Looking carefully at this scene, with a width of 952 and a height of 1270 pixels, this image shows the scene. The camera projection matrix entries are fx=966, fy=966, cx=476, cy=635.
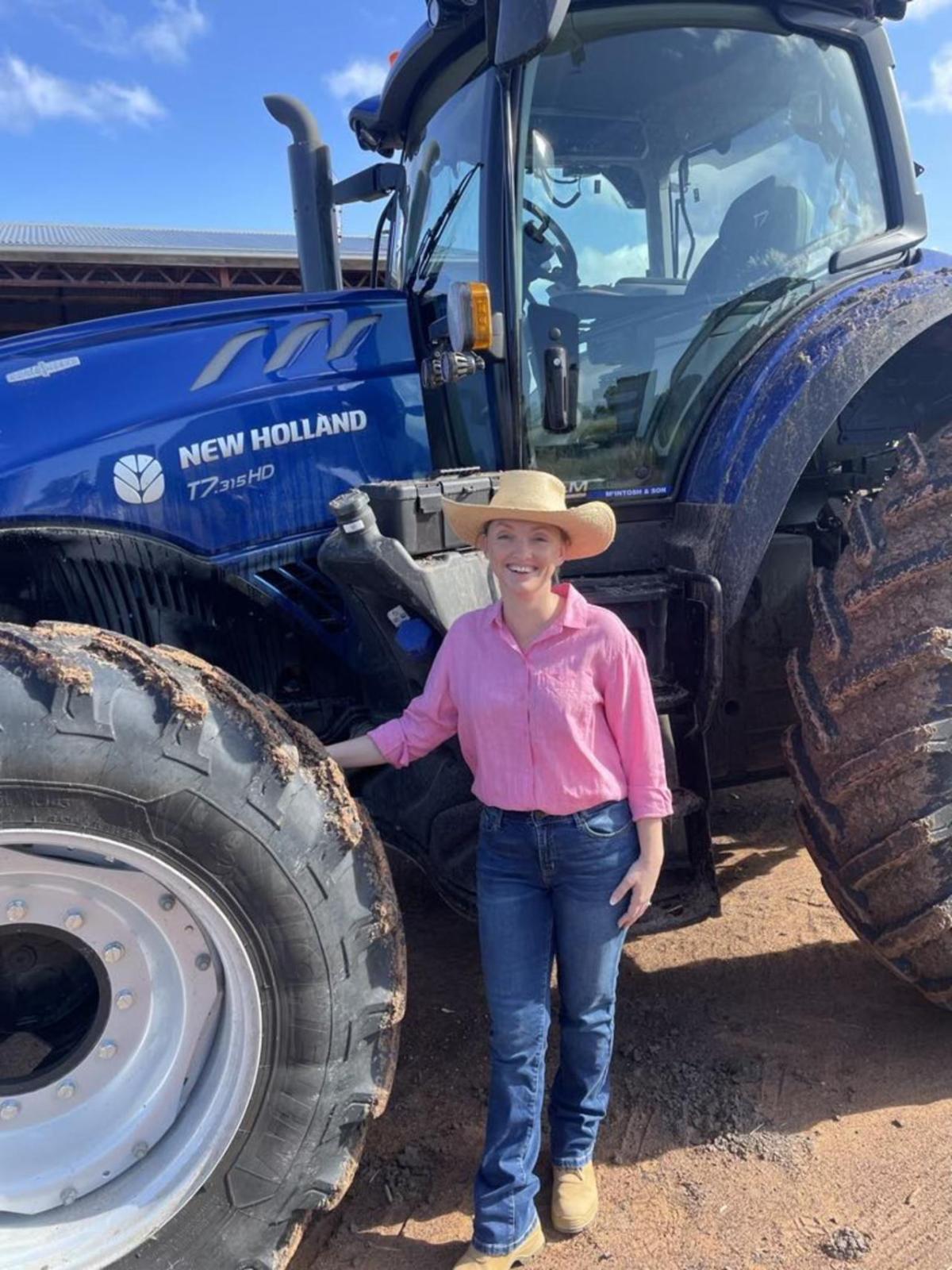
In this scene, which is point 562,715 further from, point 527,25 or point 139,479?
point 527,25

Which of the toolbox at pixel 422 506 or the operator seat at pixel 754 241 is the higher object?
the operator seat at pixel 754 241

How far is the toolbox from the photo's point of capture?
7.46ft

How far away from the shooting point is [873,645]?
2283mm

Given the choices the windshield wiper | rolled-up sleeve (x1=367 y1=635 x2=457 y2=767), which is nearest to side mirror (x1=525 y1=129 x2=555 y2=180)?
the windshield wiper

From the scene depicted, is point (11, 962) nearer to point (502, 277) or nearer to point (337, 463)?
point (337, 463)

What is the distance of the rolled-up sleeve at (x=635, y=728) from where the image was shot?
189 centimetres

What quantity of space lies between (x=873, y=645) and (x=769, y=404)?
716 millimetres

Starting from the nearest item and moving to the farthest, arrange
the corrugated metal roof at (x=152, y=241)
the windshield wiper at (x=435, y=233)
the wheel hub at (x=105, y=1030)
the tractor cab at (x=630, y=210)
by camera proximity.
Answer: the wheel hub at (x=105, y=1030) → the tractor cab at (x=630, y=210) → the windshield wiper at (x=435, y=233) → the corrugated metal roof at (x=152, y=241)

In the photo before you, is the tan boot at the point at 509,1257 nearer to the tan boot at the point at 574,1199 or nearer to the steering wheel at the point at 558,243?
the tan boot at the point at 574,1199

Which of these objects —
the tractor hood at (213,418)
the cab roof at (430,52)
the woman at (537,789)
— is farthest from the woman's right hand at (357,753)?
the cab roof at (430,52)

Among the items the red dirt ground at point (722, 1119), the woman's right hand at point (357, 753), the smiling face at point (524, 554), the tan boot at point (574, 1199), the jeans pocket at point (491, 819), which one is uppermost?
the smiling face at point (524, 554)

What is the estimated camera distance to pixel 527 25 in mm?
2061

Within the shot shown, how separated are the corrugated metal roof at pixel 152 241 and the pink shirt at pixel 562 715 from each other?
341 inches

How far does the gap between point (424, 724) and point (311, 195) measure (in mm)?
2267
